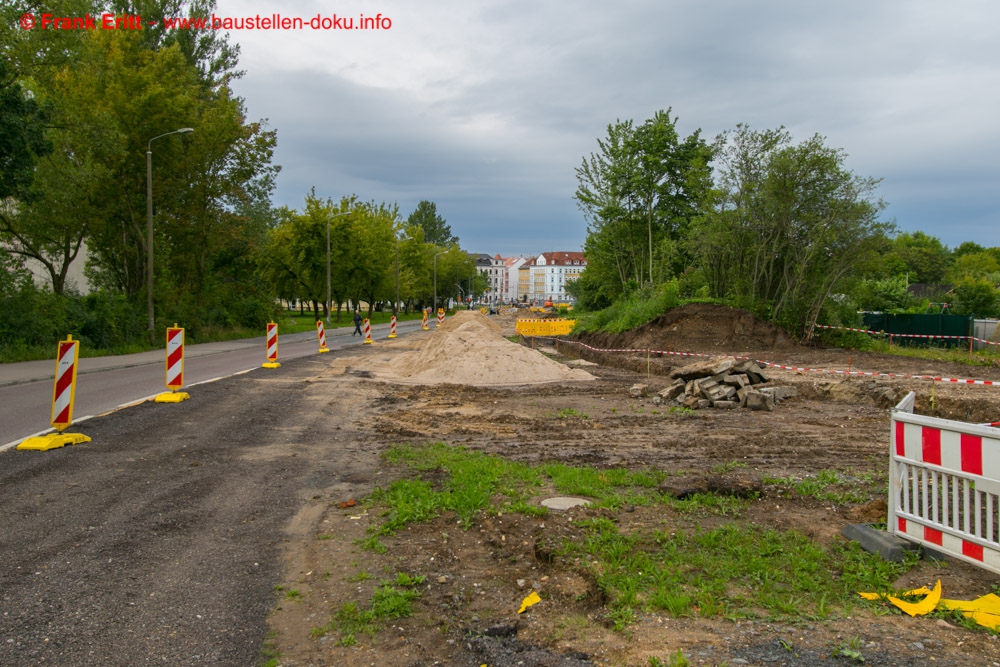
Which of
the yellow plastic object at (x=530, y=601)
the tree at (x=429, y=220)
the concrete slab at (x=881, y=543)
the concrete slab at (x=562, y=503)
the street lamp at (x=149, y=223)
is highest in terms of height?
the tree at (x=429, y=220)

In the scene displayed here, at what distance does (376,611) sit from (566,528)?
200 centimetres

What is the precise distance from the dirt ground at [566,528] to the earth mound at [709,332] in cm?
856

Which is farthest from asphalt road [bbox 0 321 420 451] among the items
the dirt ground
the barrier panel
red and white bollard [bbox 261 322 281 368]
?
the barrier panel

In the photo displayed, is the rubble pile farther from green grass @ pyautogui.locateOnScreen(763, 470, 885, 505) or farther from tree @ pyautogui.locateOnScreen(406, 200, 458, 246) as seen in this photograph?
tree @ pyautogui.locateOnScreen(406, 200, 458, 246)

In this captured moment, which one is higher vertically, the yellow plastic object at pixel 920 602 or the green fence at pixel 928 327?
the green fence at pixel 928 327

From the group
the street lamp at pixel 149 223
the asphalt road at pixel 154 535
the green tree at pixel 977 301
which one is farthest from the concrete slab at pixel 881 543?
the green tree at pixel 977 301

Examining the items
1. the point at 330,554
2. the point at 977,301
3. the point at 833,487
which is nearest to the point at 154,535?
the point at 330,554

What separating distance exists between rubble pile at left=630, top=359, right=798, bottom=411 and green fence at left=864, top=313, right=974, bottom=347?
2002 cm

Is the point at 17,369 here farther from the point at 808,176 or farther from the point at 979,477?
the point at 808,176

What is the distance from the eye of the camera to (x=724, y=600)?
4227 millimetres

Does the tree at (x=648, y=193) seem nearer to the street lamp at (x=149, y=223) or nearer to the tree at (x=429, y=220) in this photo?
the street lamp at (x=149, y=223)

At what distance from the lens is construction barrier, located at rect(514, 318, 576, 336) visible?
40688 millimetres

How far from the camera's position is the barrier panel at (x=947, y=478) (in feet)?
14.5

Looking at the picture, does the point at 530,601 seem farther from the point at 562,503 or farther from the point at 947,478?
the point at 947,478
